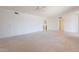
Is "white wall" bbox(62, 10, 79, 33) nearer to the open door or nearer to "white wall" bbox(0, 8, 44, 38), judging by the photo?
the open door

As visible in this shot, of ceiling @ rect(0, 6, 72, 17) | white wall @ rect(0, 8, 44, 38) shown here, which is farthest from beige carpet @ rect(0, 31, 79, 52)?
ceiling @ rect(0, 6, 72, 17)

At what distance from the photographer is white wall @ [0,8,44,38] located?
1990 mm

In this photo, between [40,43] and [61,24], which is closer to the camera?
Answer: [40,43]

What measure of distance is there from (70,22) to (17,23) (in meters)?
0.87

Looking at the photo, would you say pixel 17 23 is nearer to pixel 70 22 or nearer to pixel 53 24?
pixel 53 24

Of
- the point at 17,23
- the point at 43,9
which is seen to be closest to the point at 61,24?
the point at 43,9

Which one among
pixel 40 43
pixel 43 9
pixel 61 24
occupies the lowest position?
pixel 40 43

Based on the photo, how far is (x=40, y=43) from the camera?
2006 millimetres

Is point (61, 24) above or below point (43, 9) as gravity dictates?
below

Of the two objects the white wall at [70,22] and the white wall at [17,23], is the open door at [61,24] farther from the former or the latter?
the white wall at [17,23]

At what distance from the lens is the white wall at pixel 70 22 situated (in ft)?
6.83

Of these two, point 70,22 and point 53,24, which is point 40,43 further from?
point 70,22

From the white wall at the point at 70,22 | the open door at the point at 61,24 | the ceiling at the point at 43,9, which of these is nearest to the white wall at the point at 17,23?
the ceiling at the point at 43,9
